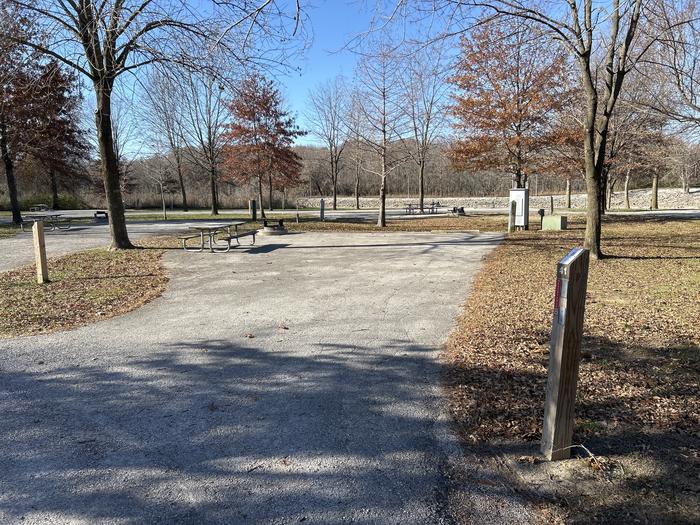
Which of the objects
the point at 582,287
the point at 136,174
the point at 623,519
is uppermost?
the point at 136,174

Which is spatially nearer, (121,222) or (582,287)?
(582,287)

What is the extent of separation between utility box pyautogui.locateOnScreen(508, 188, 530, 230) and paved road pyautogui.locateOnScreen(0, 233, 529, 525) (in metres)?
12.6

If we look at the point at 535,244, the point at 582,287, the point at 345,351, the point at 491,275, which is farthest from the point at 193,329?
the point at 535,244

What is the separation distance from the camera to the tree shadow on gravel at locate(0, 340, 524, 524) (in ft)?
7.70

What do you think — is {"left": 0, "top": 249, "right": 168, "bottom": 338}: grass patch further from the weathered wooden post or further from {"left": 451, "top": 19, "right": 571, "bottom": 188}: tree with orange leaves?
{"left": 451, "top": 19, "right": 571, "bottom": 188}: tree with orange leaves

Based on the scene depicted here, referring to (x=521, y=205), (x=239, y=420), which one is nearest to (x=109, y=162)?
(x=239, y=420)

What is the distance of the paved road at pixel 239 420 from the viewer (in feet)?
7.75

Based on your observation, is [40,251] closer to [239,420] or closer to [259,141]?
[239,420]

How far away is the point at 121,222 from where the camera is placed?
1202 centimetres

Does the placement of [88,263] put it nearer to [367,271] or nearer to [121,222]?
[121,222]

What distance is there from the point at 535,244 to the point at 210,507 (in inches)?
492

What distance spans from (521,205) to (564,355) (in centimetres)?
1615

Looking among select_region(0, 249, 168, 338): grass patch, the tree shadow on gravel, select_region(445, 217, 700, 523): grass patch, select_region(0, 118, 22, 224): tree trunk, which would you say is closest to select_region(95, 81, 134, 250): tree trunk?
select_region(0, 249, 168, 338): grass patch

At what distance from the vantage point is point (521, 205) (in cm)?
1767
